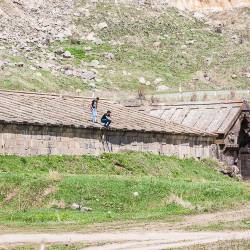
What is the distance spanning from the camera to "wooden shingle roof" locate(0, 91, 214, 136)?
3381 centimetres

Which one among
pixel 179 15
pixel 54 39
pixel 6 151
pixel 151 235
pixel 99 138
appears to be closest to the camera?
pixel 151 235

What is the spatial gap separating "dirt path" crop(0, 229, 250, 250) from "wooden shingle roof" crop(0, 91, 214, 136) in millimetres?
12431

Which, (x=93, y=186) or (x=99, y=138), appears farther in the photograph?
(x=99, y=138)

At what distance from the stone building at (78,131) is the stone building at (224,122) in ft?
2.25

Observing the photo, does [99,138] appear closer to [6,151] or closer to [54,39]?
[6,151]

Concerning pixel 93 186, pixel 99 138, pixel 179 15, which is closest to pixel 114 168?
pixel 99 138

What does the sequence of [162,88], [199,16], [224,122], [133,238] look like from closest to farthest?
[133,238] < [224,122] < [162,88] < [199,16]

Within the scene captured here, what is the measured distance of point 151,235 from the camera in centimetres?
2022

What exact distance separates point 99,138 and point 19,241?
16694 millimetres

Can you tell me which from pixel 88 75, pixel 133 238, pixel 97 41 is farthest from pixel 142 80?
pixel 133 238

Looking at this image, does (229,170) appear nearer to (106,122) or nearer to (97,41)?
(106,122)

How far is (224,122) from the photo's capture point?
41406 mm

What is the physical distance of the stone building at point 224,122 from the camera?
1610 inches

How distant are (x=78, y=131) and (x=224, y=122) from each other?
923 centimetres
